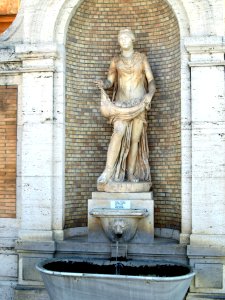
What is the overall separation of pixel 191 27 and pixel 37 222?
163 inches

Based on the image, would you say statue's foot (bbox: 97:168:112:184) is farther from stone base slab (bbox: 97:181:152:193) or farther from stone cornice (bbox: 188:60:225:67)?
stone cornice (bbox: 188:60:225:67)

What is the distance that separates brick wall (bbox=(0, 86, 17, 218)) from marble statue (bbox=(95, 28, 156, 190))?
1.55 metres

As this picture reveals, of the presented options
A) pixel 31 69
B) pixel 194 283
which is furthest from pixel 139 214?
pixel 31 69

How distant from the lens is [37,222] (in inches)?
337

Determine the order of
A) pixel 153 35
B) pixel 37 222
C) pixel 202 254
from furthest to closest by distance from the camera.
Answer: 1. pixel 153 35
2. pixel 37 222
3. pixel 202 254

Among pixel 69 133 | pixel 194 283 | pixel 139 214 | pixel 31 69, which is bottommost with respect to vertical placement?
pixel 194 283

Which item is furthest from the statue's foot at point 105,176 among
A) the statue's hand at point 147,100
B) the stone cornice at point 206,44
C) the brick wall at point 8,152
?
the stone cornice at point 206,44

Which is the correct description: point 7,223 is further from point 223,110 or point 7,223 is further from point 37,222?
point 223,110

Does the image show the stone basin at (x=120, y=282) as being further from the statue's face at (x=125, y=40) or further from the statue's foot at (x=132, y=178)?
the statue's face at (x=125, y=40)

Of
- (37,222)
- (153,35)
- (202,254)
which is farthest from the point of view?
(153,35)

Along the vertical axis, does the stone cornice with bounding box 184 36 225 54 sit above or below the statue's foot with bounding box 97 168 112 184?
above

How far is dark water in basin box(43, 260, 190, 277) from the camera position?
7547 millimetres

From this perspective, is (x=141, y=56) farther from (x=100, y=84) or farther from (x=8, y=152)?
(x=8, y=152)

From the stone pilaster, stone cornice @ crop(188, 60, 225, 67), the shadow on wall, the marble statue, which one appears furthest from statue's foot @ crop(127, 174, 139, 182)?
the shadow on wall
